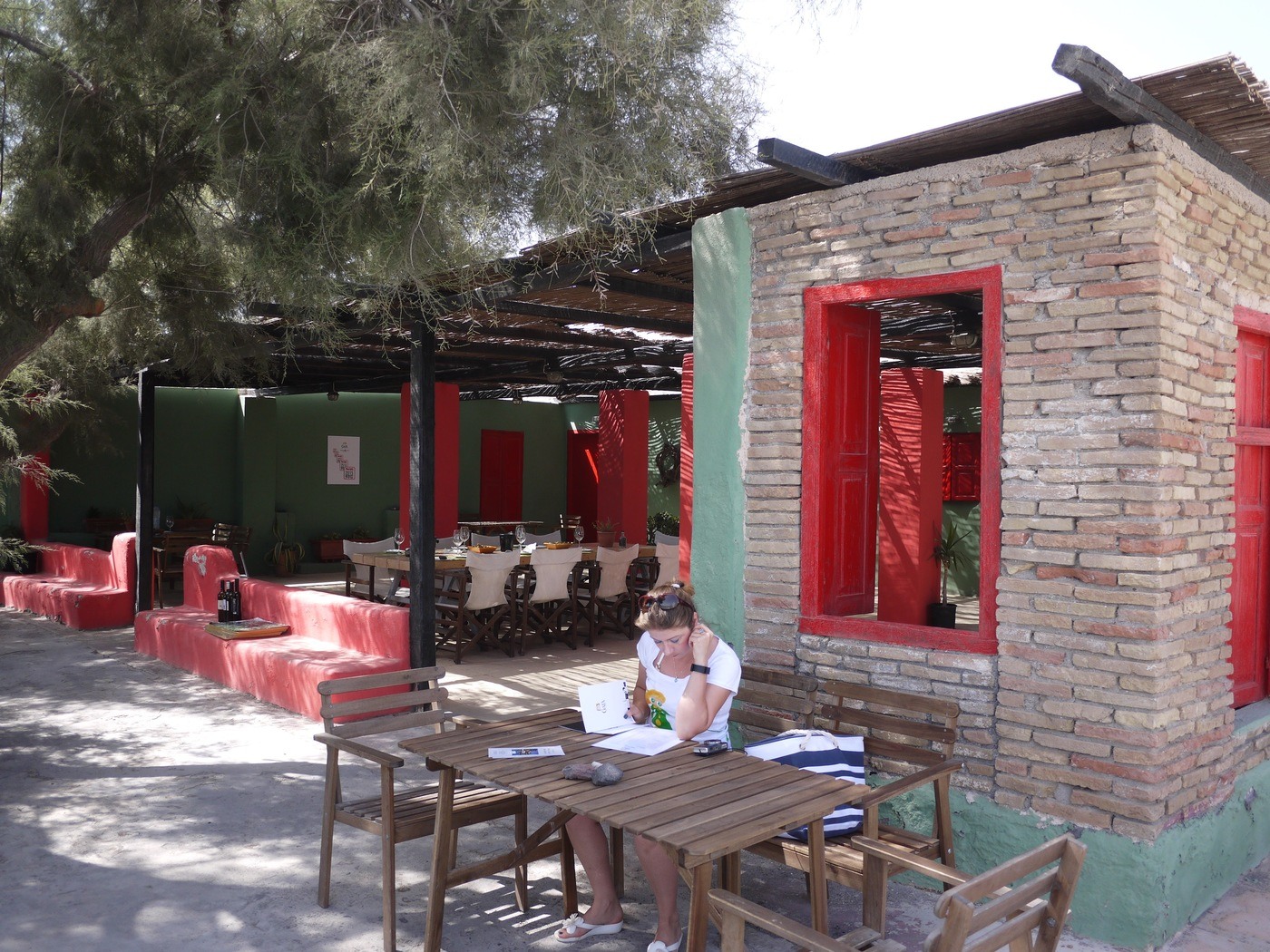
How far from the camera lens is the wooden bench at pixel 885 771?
10.1 feet

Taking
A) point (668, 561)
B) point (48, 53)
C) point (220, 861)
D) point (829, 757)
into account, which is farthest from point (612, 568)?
point (48, 53)

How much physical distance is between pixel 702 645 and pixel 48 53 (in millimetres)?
4036

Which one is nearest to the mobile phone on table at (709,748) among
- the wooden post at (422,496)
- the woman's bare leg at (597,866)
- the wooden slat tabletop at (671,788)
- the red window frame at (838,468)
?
the wooden slat tabletop at (671,788)

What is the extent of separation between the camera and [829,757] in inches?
135

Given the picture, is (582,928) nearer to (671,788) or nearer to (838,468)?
(671,788)

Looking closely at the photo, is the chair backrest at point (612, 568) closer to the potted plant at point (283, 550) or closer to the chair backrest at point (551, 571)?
the chair backrest at point (551, 571)

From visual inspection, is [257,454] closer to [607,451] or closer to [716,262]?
[607,451]

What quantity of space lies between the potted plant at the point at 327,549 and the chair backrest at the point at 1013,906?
1347 cm

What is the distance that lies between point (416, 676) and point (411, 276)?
5.68 feet

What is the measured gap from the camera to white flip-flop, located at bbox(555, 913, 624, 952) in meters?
3.37

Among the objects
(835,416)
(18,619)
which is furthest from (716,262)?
(18,619)

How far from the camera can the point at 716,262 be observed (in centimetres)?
456

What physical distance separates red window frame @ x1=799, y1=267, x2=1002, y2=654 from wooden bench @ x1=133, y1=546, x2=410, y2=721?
2.85 m

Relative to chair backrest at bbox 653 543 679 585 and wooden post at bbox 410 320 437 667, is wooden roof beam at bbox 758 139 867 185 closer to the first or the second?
wooden post at bbox 410 320 437 667
